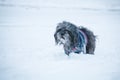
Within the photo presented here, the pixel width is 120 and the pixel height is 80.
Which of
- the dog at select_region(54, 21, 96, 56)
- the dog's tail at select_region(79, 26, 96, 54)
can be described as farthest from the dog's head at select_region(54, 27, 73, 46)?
the dog's tail at select_region(79, 26, 96, 54)

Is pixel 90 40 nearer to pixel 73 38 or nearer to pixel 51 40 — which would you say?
pixel 73 38

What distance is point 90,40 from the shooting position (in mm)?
1273

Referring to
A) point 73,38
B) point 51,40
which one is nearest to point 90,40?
point 73,38

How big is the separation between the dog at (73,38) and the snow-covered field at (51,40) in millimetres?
33

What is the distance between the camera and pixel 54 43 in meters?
1.22

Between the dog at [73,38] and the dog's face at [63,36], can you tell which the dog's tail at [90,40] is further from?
the dog's face at [63,36]

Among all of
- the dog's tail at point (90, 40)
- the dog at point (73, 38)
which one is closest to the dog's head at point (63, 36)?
the dog at point (73, 38)

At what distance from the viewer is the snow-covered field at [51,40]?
3.86ft

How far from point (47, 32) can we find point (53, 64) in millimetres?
234

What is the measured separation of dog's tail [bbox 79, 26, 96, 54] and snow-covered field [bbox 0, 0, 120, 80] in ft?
0.11

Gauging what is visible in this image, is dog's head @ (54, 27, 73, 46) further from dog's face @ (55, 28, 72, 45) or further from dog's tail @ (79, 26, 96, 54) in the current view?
dog's tail @ (79, 26, 96, 54)
